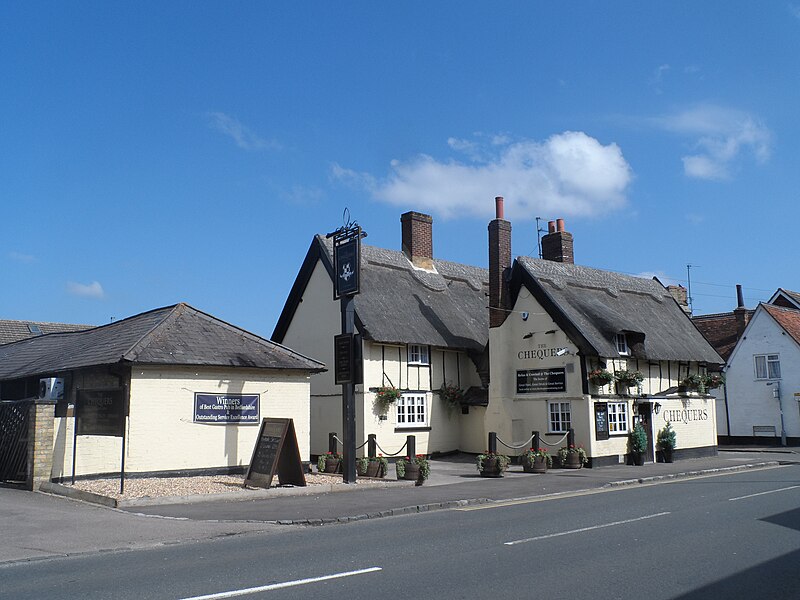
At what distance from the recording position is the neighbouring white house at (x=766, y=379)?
118 feet

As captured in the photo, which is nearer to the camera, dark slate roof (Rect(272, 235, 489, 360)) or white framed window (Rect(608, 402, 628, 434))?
white framed window (Rect(608, 402, 628, 434))

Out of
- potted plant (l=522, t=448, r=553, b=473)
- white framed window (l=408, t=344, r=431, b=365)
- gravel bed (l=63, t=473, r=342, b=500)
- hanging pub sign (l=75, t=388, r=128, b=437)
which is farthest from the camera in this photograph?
white framed window (l=408, t=344, r=431, b=365)

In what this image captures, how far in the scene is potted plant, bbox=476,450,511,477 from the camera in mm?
21125

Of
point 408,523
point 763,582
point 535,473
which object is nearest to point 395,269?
point 535,473

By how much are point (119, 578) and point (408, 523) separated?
556 cm

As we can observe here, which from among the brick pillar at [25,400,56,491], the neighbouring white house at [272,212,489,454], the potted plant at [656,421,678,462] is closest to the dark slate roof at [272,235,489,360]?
the neighbouring white house at [272,212,489,454]

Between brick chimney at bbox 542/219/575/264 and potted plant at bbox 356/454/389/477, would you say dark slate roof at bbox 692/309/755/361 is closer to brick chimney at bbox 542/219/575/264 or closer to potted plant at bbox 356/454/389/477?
brick chimney at bbox 542/219/575/264

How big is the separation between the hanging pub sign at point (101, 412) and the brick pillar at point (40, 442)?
3.07ft

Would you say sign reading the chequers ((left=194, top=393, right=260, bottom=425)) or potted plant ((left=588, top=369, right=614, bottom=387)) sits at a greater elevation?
potted plant ((left=588, top=369, right=614, bottom=387))

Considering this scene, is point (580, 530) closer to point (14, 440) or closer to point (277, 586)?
point (277, 586)

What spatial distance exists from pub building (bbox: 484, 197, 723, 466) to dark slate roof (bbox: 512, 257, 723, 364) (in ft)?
0.18

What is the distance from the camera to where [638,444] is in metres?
25.0

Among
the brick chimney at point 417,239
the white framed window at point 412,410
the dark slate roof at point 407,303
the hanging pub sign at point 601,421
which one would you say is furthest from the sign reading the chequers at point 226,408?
the brick chimney at point 417,239

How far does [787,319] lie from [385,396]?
24.3m
